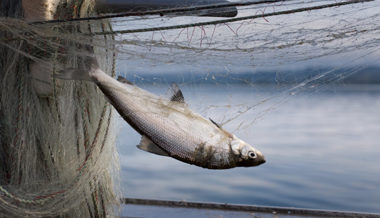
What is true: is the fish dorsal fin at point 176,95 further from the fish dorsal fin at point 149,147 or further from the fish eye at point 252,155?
the fish eye at point 252,155

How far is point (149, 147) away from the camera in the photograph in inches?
72.6

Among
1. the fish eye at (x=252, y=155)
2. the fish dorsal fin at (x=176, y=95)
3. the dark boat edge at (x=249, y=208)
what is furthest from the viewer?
the dark boat edge at (x=249, y=208)

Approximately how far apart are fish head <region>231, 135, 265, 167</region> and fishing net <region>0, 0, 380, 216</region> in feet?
0.67

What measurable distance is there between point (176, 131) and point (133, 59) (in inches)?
20.1

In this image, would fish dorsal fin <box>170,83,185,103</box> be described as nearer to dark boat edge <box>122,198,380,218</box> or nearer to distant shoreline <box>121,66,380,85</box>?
distant shoreline <box>121,66,380,85</box>

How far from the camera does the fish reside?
179 centimetres

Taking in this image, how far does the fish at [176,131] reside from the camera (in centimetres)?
179

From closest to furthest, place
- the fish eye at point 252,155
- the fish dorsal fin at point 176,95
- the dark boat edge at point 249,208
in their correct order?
the fish eye at point 252,155 → the fish dorsal fin at point 176,95 → the dark boat edge at point 249,208

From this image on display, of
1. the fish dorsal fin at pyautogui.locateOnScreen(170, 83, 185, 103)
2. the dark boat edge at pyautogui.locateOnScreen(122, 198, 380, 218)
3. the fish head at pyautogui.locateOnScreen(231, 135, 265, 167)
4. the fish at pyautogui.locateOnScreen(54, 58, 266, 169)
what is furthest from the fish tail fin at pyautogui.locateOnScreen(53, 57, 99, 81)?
the dark boat edge at pyautogui.locateOnScreen(122, 198, 380, 218)

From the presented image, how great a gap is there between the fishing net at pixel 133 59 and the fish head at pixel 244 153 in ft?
0.67

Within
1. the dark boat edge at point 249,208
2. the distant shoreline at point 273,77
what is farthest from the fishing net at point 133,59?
the dark boat edge at point 249,208

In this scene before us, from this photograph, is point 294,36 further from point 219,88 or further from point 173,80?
point 173,80

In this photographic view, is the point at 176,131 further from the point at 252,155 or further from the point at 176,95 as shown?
the point at 252,155

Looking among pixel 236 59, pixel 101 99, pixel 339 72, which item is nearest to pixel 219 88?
pixel 236 59
